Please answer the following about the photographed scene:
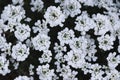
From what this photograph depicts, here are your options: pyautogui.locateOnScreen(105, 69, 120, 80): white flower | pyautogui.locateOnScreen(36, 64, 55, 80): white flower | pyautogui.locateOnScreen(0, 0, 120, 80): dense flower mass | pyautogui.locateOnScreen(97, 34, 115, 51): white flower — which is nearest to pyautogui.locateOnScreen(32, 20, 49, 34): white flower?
pyautogui.locateOnScreen(0, 0, 120, 80): dense flower mass

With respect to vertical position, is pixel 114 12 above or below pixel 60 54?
above

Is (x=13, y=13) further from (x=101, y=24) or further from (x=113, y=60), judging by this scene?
(x=113, y=60)

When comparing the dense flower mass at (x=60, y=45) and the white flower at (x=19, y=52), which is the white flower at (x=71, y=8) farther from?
the white flower at (x=19, y=52)

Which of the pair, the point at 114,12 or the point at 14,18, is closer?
the point at 14,18

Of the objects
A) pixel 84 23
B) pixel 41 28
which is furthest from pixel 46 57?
pixel 84 23

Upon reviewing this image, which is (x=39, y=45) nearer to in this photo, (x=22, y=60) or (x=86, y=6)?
(x=22, y=60)

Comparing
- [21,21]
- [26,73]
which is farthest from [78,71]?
[21,21]
